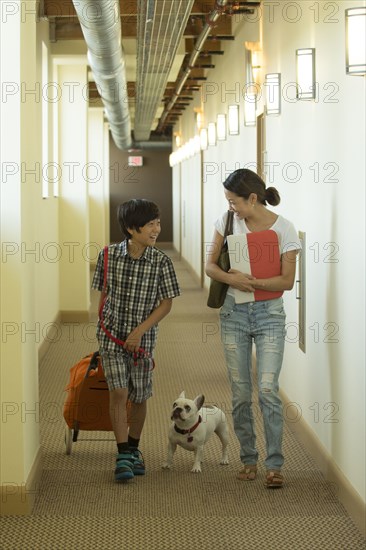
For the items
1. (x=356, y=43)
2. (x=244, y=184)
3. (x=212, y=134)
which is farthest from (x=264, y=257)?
(x=212, y=134)

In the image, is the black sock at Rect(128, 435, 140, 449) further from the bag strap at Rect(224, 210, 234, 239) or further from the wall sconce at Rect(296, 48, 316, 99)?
the wall sconce at Rect(296, 48, 316, 99)

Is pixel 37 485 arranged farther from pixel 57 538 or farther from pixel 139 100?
pixel 139 100

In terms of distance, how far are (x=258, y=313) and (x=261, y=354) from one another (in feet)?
0.67

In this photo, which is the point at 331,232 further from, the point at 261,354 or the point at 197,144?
the point at 197,144

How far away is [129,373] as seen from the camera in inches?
201

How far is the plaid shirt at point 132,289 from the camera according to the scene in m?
5.02

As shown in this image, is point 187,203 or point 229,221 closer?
point 229,221

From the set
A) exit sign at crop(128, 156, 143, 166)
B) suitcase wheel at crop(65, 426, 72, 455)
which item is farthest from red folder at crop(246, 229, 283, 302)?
exit sign at crop(128, 156, 143, 166)

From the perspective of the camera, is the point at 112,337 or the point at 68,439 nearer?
the point at 112,337

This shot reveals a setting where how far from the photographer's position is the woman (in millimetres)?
4828

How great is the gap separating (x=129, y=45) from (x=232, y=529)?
8993 mm

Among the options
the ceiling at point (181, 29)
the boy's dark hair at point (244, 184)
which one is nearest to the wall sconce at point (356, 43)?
the boy's dark hair at point (244, 184)

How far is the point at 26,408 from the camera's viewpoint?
4602 mm

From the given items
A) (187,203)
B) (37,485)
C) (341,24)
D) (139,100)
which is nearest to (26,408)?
(37,485)
